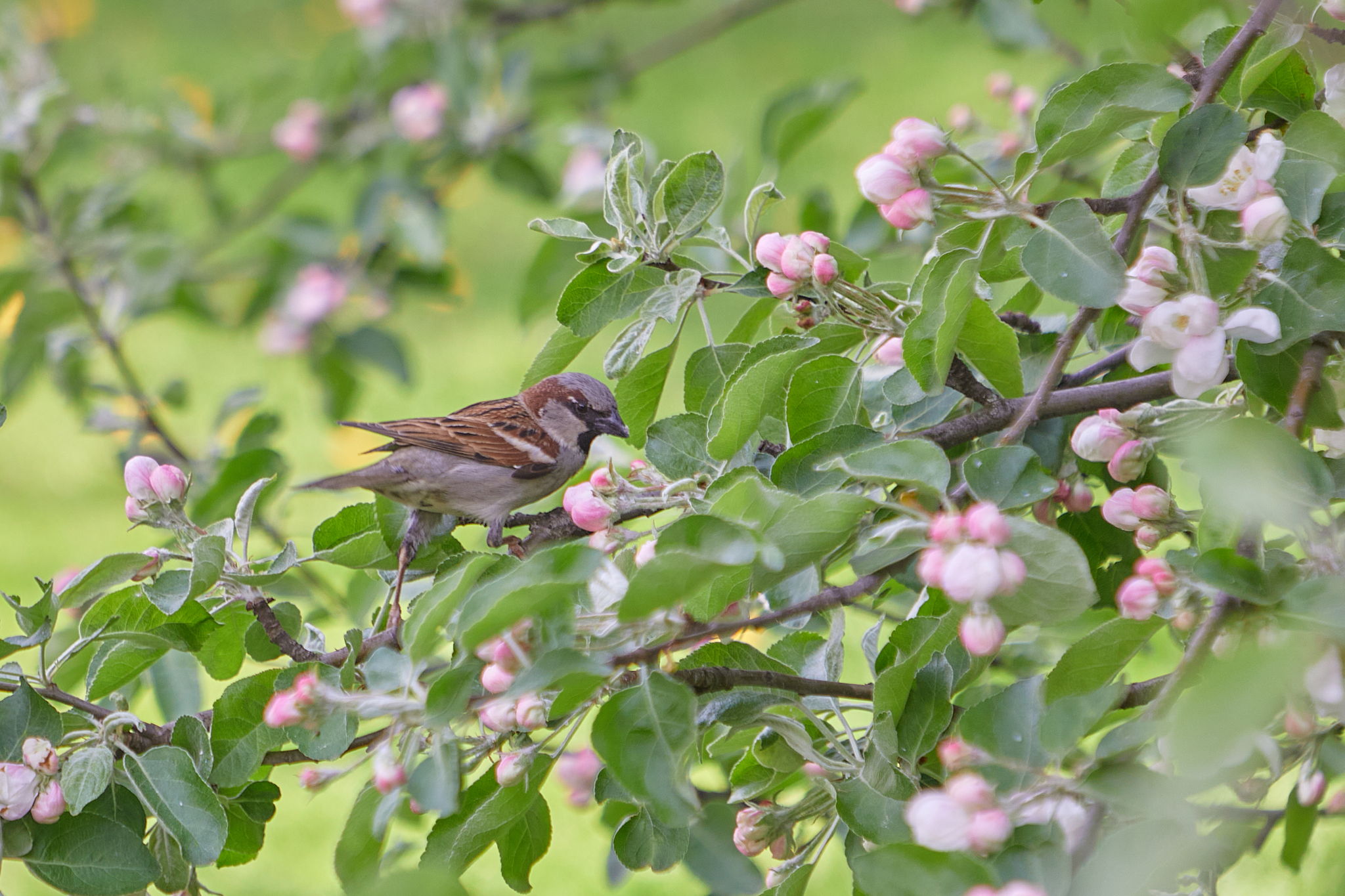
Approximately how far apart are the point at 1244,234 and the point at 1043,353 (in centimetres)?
42

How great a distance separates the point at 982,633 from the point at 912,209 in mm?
495

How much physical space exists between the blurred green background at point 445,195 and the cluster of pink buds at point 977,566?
51cm

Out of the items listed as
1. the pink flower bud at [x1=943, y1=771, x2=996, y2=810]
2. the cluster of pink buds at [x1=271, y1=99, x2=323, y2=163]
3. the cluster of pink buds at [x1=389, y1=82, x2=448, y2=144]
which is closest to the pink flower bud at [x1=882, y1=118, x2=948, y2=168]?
the pink flower bud at [x1=943, y1=771, x2=996, y2=810]

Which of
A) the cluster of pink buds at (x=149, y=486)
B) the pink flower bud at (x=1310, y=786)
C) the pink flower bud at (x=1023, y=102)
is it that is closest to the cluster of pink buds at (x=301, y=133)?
the pink flower bud at (x=1023, y=102)

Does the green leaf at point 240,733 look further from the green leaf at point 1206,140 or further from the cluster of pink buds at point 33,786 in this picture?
the green leaf at point 1206,140

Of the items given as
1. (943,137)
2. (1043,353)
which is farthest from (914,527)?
(1043,353)

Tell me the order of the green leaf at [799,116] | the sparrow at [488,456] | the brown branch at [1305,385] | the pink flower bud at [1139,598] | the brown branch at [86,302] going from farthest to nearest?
1. the brown branch at [86,302]
2. the green leaf at [799,116]
3. the sparrow at [488,456]
4. the brown branch at [1305,385]
5. the pink flower bud at [1139,598]

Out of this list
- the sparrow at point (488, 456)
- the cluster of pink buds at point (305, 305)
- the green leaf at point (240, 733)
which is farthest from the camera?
the cluster of pink buds at point (305, 305)

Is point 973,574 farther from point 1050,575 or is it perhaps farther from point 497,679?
point 497,679

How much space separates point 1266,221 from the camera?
125cm

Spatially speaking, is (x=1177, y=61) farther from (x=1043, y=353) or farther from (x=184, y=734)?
(x=184, y=734)

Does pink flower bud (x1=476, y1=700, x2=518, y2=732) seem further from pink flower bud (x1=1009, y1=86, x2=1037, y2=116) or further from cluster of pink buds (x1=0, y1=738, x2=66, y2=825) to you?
pink flower bud (x1=1009, y1=86, x2=1037, y2=116)

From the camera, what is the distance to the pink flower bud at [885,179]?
4.40 ft

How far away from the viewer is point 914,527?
3.78 feet
